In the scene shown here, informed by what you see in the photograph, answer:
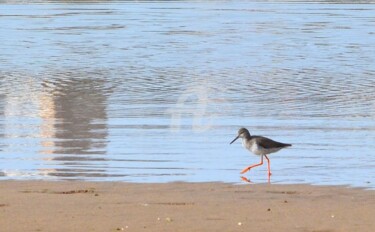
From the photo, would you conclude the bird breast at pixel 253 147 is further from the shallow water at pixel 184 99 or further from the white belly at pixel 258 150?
the shallow water at pixel 184 99

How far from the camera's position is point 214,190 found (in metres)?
11.3

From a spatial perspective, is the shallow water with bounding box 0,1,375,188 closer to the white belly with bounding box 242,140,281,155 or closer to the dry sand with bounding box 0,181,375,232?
the white belly with bounding box 242,140,281,155

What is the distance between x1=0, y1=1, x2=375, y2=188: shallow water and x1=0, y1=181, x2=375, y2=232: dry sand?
2.17 feet

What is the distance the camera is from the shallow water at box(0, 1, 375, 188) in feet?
43.6

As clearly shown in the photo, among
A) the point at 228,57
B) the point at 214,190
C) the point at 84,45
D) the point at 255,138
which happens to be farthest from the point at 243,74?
the point at 214,190

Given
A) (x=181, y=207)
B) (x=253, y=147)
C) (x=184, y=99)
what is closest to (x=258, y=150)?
(x=253, y=147)

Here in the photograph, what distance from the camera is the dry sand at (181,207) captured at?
9352 mm

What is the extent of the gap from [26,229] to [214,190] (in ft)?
8.57

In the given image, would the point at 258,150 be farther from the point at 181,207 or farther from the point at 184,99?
the point at 184,99

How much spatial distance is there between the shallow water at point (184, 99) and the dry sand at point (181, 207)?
26.0 inches

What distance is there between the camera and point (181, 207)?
10219 millimetres

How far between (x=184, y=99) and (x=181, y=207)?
34.8 feet

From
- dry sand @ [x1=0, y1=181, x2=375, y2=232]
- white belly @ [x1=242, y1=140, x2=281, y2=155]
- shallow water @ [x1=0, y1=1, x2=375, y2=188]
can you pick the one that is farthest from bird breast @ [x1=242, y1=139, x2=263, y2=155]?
dry sand @ [x1=0, y1=181, x2=375, y2=232]

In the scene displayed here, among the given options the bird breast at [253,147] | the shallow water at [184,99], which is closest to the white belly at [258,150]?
the bird breast at [253,147]
